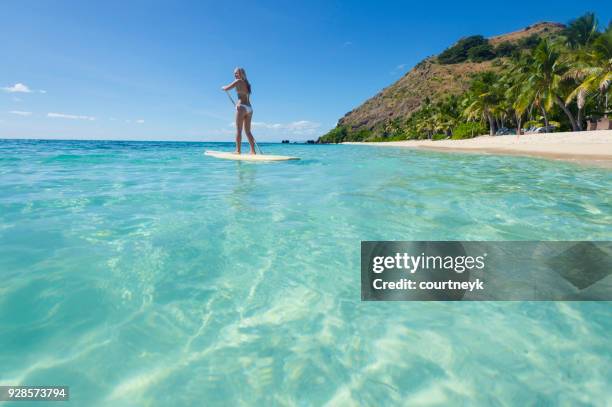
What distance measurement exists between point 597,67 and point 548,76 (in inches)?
207

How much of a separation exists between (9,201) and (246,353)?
6285mm

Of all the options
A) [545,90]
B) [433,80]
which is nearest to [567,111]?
[545,90]

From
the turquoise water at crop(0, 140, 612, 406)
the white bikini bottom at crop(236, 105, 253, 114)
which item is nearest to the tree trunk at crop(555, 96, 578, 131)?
the white bikini bottom at crop(236, 105, 253, 114)

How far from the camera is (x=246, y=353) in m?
1.85

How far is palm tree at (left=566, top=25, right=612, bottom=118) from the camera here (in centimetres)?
2361

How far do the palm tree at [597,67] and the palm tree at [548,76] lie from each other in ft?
7.01

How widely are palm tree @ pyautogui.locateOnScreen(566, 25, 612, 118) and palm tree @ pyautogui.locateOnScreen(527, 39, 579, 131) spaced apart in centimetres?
214

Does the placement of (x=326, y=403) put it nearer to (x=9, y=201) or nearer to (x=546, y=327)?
(x=546, y=327)

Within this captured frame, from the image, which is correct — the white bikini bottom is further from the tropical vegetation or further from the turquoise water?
the tropical vegetation

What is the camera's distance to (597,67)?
2467 cm

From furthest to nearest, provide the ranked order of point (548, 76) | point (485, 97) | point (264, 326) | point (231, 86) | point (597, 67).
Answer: point (485, 97)
point (548, 76)
point (597, 67)
point (231, 86)
point (264, 326)

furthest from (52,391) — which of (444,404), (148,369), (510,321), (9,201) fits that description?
(9,201)

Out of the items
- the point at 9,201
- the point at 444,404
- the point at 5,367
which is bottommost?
the point at 444,404

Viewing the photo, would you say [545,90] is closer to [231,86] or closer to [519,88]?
[519,88]
